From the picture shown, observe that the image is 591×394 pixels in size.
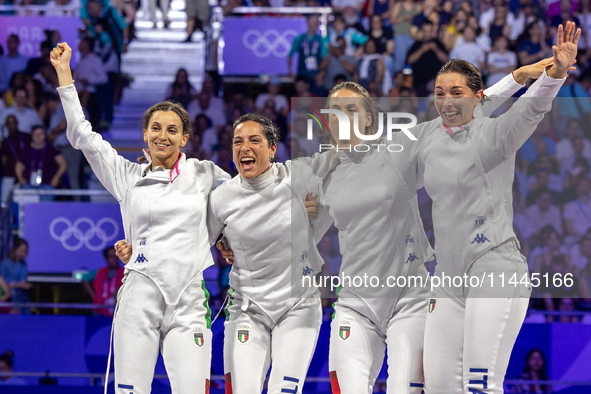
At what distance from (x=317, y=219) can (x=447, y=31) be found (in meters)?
6.57

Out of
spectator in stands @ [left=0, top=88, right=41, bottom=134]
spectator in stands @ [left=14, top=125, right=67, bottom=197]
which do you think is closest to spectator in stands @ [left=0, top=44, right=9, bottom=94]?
spectator in stands @ [left=0, top=88, right=41, bottom=134]

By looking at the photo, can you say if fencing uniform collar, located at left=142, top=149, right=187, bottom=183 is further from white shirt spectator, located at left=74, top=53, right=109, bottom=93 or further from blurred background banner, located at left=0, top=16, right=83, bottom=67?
blurred background banner, located at left=0, top=16, right=83, bottom=67

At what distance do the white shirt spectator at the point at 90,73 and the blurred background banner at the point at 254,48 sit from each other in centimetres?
172

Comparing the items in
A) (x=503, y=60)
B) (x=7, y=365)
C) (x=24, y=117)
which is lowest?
(x=7, y=365)

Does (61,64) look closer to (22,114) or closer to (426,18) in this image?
(22,114)

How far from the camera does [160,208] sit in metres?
3.61

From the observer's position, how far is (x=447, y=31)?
379 inches

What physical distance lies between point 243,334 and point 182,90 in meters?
5.92

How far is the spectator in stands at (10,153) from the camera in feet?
26.0

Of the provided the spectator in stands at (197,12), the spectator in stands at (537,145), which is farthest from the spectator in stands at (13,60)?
the spectator in stands at (537,145)

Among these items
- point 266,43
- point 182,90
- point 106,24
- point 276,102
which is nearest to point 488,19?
point 266,43

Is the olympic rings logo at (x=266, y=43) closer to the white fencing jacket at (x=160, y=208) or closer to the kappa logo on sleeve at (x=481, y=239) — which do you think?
the white fencing jacket at (x=160, y=208)

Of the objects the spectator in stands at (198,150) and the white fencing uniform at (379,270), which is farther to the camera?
the spectator in stands at (198,150)

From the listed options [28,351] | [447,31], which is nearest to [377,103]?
[28,351]
